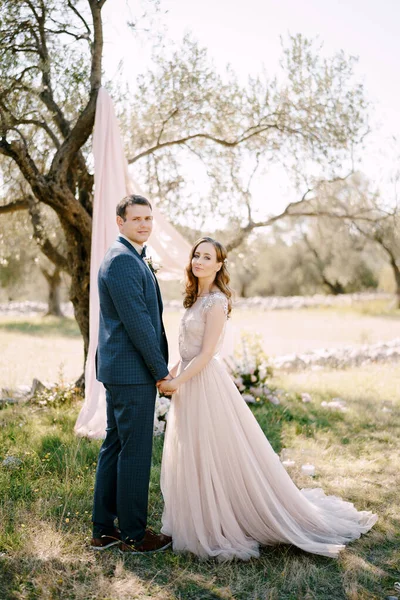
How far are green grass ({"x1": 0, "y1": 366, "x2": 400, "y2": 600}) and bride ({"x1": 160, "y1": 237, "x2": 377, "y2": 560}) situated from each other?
4.6 inches

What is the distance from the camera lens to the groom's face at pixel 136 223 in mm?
3467

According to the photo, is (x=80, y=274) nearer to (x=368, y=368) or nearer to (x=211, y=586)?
(x=211, y=586)

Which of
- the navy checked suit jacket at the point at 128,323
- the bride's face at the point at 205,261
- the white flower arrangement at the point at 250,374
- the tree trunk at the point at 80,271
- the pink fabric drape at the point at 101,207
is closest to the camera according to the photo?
the navy checked suit jacket at the point at 128,323

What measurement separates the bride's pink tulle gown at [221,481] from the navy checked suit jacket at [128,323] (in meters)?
0.35

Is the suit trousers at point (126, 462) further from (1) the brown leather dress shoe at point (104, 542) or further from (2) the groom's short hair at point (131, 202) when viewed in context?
(2) the groom's short hair at point (131, 202)

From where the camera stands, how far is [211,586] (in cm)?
314

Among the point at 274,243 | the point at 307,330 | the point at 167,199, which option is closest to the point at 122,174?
the point at 167,199

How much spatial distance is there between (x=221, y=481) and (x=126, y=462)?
611 mm

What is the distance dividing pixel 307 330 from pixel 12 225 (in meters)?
10.3

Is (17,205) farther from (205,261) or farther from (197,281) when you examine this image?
(205,261)

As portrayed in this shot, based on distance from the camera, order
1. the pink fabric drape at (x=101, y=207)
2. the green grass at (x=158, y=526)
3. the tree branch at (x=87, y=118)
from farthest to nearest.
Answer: the tree branch at (x=87, y=118) → the pink fabric drape at (x=101, y=207) → the green grass at (x=158, y=526)

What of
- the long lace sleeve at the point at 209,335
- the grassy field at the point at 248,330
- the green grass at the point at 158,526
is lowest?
the green grass at the point at 158,526

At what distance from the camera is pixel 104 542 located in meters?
3.55

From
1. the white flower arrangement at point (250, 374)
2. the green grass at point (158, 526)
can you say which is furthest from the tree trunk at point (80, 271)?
the white flower arrangement at point (250, 374)
